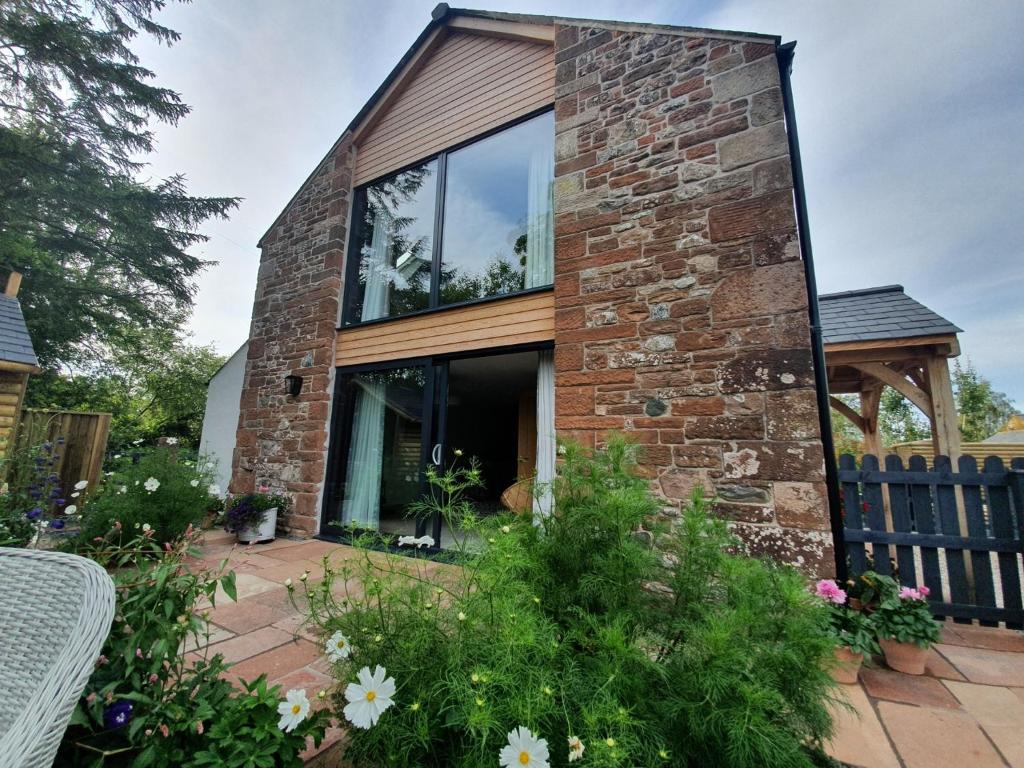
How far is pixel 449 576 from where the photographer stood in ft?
5.09

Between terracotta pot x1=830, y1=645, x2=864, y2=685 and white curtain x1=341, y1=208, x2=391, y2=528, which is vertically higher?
white curtain x1=341, y1=208, x2=391, y2=528

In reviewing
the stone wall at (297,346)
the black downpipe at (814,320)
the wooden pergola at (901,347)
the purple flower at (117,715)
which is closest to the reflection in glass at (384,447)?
the stone wall at (297,346)

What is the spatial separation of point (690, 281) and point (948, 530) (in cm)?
228

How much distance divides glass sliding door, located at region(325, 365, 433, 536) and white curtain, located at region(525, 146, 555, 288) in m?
1.53

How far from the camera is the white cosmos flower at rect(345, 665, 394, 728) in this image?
2.94ft

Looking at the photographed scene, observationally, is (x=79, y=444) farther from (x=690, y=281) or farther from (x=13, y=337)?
(x=690, y=281)

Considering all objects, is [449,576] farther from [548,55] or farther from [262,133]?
[262,133]

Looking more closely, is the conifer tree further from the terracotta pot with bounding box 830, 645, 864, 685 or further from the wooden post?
the wooden post

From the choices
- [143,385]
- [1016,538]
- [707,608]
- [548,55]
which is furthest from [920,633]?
[143,385]

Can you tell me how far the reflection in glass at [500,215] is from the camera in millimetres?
3871

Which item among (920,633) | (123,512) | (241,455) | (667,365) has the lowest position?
(920,633)

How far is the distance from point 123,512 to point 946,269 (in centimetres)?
1834

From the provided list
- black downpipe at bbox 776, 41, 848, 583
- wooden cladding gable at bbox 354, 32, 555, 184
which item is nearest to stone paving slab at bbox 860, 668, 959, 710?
black downpipe at bbox 776, 41, 848, 583

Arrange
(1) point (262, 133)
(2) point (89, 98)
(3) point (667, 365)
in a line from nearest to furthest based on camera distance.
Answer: (3) point (667, 365)
(1) point (262, 133)
(2) point (89, 98)
